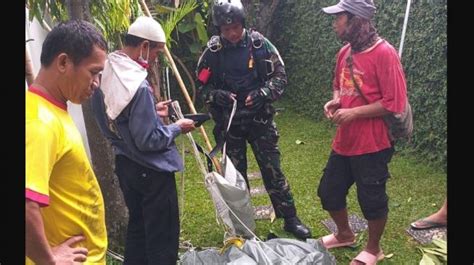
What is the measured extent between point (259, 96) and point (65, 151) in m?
2.41

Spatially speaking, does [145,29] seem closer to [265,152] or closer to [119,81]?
[119,81]

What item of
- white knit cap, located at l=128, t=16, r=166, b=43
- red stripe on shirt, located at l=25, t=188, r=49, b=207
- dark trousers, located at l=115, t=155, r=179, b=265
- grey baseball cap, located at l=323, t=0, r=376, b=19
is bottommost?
dark trousers, located at l=115, t=155, r=179, b=265

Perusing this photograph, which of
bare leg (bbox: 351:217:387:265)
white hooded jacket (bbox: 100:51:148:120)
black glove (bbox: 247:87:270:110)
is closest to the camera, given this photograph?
white hooded jacket (bbox: 100:51:148:120)

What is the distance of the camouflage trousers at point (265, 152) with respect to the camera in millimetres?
4074

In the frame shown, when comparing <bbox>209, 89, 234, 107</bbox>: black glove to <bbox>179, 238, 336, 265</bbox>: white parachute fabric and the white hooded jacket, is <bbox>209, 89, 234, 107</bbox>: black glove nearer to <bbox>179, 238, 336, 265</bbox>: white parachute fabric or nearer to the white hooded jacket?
<bbox>179, 238, 336, 265</bbox>: white parachute fabric

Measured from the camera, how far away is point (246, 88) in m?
3.99

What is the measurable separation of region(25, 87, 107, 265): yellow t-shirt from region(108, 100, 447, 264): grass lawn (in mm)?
2069

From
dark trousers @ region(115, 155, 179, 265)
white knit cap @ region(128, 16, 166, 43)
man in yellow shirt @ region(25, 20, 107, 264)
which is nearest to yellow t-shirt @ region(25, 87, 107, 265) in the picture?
man in yellow shirt @ region(25, 20, 107, 264)

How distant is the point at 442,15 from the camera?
518 centimetres

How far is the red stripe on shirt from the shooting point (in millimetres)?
1426

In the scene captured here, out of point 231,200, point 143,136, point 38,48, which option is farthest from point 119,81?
point 38,48

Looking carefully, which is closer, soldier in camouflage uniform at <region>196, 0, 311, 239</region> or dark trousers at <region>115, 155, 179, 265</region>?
dark trousers at <region>115, 155, 179, 265</region>

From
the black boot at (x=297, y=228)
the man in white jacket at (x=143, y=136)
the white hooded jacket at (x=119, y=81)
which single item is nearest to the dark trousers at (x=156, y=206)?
the man in white jacket at (x=143, y=136)
